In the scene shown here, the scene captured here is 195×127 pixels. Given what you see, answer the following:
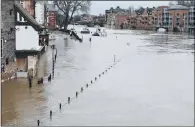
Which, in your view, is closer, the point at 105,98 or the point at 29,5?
the point at 105,98

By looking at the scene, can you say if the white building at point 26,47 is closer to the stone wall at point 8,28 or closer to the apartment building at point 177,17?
the stone wall at point 8,28

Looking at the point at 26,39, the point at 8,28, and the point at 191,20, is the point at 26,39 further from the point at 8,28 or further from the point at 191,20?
the point at 191,20

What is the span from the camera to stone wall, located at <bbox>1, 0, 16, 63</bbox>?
3509cm

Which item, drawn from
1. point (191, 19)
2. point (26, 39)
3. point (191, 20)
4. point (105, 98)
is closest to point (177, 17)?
point (191, 19)

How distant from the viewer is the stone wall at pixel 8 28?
35.1m

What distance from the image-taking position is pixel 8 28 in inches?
1430

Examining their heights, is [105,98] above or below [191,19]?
below

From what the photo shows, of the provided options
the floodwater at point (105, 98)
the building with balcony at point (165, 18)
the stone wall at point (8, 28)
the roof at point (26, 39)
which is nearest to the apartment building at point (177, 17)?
the building with balcony at point (165, 18)

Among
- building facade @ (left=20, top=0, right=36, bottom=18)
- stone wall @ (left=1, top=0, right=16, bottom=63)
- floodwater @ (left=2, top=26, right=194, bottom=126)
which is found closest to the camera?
floodwater @ (left=2, top=26, right=194, bottom=126)

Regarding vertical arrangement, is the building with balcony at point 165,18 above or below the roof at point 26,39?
above

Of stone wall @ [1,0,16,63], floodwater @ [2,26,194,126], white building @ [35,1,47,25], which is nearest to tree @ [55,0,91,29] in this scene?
white building @ [35,1,47,25]

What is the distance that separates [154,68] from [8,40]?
19.2 meters

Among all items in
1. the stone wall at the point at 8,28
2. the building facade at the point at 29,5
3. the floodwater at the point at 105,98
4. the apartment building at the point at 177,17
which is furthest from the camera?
the apartment building at the point at 177,17

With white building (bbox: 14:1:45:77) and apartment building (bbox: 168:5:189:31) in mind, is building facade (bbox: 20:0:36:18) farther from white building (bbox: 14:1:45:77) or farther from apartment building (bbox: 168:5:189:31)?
apartment building (bbox: 168:5:189:31)
